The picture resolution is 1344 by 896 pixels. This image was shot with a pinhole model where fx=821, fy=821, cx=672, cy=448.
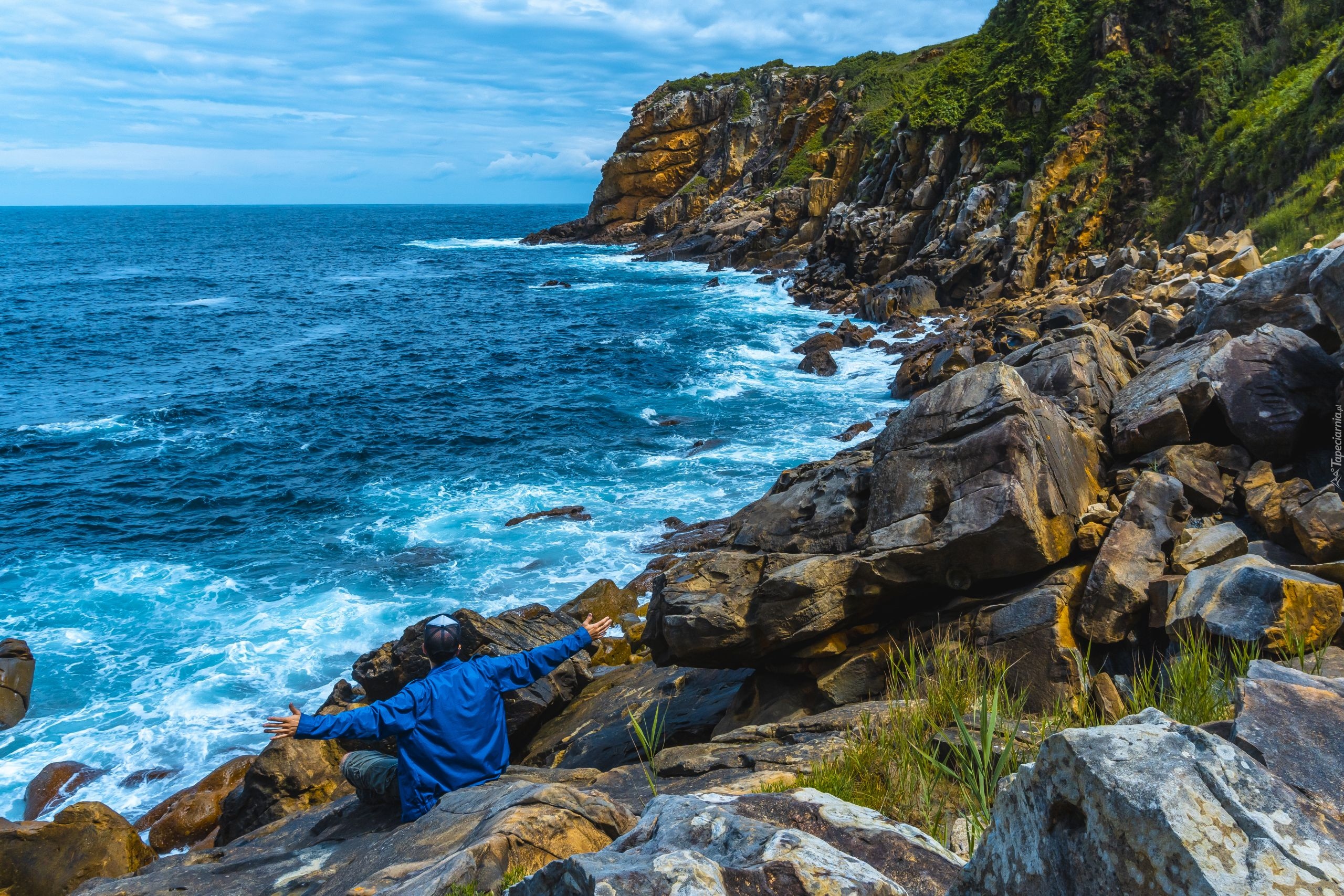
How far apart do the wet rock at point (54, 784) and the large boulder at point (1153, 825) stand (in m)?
15.9

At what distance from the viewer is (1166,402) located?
10953mm

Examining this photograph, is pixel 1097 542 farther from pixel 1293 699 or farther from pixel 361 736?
pixel 361 736

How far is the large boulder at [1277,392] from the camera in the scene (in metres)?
10.1

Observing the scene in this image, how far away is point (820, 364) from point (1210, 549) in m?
26.4

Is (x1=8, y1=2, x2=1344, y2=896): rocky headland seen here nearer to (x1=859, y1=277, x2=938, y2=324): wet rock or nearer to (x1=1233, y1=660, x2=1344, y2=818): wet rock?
(x1=1233, y1=660, x2=1344, y2=818): wet rock

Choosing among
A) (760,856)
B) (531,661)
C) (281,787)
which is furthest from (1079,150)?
(760,856)

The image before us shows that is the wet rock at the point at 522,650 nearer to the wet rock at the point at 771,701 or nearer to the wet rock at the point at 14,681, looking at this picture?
the wet rock at the point at 771,701

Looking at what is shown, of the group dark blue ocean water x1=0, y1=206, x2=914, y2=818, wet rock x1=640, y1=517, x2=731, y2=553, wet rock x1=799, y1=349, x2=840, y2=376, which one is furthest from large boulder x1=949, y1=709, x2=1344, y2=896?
wet rock x1=799, y1=349, x2=840, y2=376

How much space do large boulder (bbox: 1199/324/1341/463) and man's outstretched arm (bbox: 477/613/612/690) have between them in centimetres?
868

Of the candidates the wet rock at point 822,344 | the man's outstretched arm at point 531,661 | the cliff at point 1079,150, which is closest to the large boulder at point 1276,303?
the cliff at point 1079,150

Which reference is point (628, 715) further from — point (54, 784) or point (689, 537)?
point (54, 784)

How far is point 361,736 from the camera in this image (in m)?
6.06

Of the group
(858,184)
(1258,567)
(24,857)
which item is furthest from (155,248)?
(1258,567)

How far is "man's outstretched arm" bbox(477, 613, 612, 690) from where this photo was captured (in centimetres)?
685
